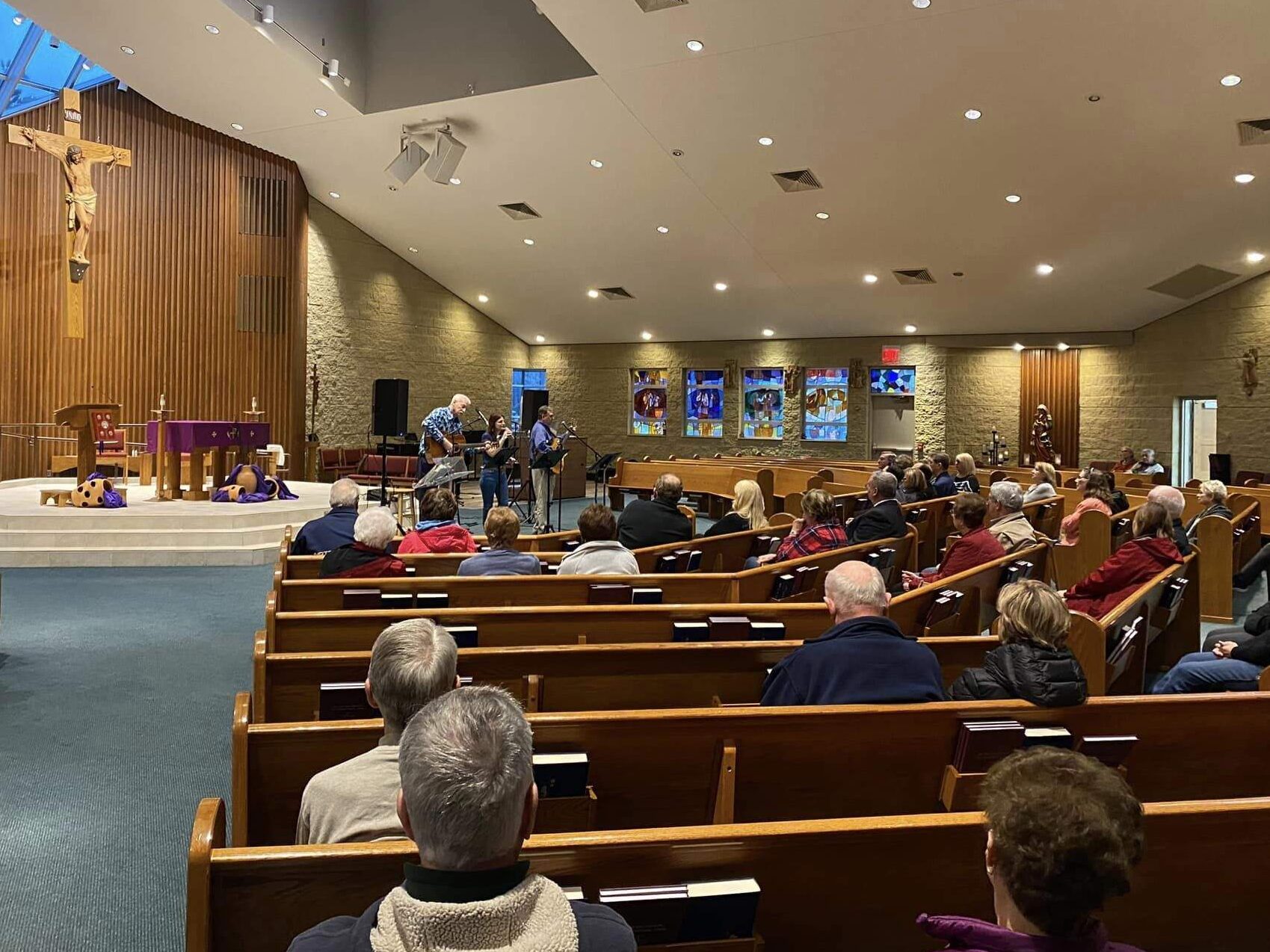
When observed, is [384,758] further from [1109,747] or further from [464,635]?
[1109,747]

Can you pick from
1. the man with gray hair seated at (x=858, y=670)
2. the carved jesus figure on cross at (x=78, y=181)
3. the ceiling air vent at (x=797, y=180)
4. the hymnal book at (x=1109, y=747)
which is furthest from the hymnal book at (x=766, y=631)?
the carved jesus figure on cross at (x=78, y=181)

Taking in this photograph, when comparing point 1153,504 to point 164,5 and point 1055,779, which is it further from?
point 164,5

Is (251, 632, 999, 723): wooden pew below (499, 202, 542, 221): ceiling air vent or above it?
below

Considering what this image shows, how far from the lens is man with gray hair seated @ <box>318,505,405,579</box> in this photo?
157 inches

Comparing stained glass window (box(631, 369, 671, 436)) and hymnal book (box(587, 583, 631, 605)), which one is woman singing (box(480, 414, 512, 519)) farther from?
stained glass window (box(631, 369, 671, 436))

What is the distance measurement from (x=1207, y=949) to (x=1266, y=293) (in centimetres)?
1320

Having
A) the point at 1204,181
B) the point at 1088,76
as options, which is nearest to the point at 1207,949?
the point at 1088,76

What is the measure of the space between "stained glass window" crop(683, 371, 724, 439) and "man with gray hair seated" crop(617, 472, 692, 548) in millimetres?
12134

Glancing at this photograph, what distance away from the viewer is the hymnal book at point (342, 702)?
7.55ft

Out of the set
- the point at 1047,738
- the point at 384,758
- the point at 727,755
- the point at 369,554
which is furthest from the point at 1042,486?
the point at 384,758

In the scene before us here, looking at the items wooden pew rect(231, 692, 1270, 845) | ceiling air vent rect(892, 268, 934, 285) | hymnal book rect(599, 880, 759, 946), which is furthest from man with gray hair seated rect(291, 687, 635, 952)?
ceiling air vent rect(892, 268, 934, 285)

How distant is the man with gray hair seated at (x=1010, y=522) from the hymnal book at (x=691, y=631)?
241cm

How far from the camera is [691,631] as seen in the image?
2934 millimetres

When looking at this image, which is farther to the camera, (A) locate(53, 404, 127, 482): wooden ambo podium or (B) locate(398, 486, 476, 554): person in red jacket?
(A) locate(53, 404, 127, 482): wooden ambo podium
